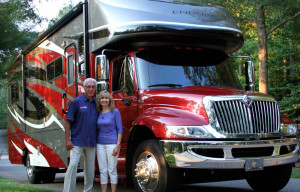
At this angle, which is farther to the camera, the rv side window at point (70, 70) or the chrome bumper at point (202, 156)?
the rv side window at point (70, 70)

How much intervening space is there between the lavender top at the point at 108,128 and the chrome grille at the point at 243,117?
1538 millimetres

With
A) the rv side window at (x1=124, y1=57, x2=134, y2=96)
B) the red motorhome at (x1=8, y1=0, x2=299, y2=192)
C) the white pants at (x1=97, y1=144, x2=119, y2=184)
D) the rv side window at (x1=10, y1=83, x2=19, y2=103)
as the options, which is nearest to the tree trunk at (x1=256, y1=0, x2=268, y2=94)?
the red motorhome at (x1=8, y1=0, x2=299, y2=192)

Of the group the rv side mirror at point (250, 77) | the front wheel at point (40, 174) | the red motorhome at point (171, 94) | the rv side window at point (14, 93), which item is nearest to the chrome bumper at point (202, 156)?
the red motorhome at point (171, 94)

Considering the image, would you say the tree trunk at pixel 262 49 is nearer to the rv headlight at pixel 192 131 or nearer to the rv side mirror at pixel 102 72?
the rv side mirror at pixel 102 72

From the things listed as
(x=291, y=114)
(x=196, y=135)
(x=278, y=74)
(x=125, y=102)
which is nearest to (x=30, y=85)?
(x=125, y=102)

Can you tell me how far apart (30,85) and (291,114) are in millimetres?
12422

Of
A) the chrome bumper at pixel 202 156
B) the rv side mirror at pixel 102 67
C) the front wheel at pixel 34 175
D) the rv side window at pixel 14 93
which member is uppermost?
the rv side mirror at pixel 102 67

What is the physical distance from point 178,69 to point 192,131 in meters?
1.64

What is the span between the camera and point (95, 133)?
23.5ft

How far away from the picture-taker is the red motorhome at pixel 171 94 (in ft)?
21.7

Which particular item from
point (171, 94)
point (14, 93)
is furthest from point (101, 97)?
point (14, 93)

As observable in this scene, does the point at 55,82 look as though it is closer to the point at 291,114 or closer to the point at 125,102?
the point at 125,102

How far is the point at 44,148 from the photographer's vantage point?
10.7 m

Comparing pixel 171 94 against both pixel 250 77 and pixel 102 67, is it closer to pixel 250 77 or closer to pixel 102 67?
pixel 102 67
